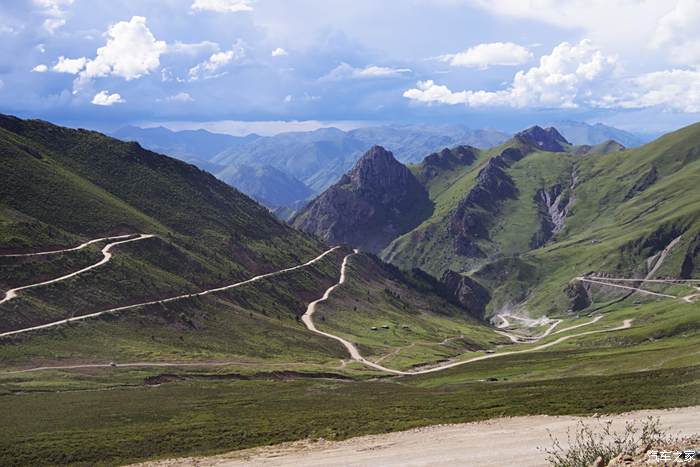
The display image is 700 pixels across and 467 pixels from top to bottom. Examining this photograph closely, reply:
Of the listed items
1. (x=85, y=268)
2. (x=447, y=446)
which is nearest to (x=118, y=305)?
(x=85, y=268)

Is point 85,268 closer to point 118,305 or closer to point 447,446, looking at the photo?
point 118,305

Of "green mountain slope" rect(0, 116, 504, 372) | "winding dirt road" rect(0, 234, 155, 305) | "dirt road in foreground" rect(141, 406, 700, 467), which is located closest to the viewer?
"dirt road in foreground" rect(141, 406, 700, 467)

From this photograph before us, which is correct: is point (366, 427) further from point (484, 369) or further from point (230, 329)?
point (230, 329)

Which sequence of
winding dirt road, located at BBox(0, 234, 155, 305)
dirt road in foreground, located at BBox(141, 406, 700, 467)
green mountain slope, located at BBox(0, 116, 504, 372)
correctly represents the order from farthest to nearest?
1. winding dirt road, located at BBox(0, 234, 155, 305)
2. green mountain slope, located at BBox(0, 116, 504, 372)
3. dirt road in foreground, located at BBox(141, 406, 700, 467)

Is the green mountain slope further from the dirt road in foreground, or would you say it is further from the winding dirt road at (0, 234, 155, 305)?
the dirt road in foreground

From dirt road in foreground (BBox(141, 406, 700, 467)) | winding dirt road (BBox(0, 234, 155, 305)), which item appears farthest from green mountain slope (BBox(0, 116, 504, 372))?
dirt road in foreground (BBox(141, 406, 700, 467))

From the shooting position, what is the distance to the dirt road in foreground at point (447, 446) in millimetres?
50469

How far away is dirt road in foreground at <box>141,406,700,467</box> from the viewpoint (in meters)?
50.5

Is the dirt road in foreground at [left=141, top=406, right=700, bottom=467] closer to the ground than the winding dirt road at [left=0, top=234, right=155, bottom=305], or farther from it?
closer to the ground

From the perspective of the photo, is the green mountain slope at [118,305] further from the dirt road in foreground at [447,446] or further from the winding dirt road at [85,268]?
the dirt road in foreground at [447,446]

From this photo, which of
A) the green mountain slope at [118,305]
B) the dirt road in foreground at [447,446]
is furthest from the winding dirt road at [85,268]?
the dirt road in foreground at [447,446]

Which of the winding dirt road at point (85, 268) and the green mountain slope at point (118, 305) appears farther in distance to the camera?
the winding dirt road at point (85, 268)

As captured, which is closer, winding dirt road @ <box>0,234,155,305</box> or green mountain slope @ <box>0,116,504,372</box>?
green mountain slope @ <box>0,116,504,372</box>

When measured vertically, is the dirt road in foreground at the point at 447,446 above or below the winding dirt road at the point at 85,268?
below
